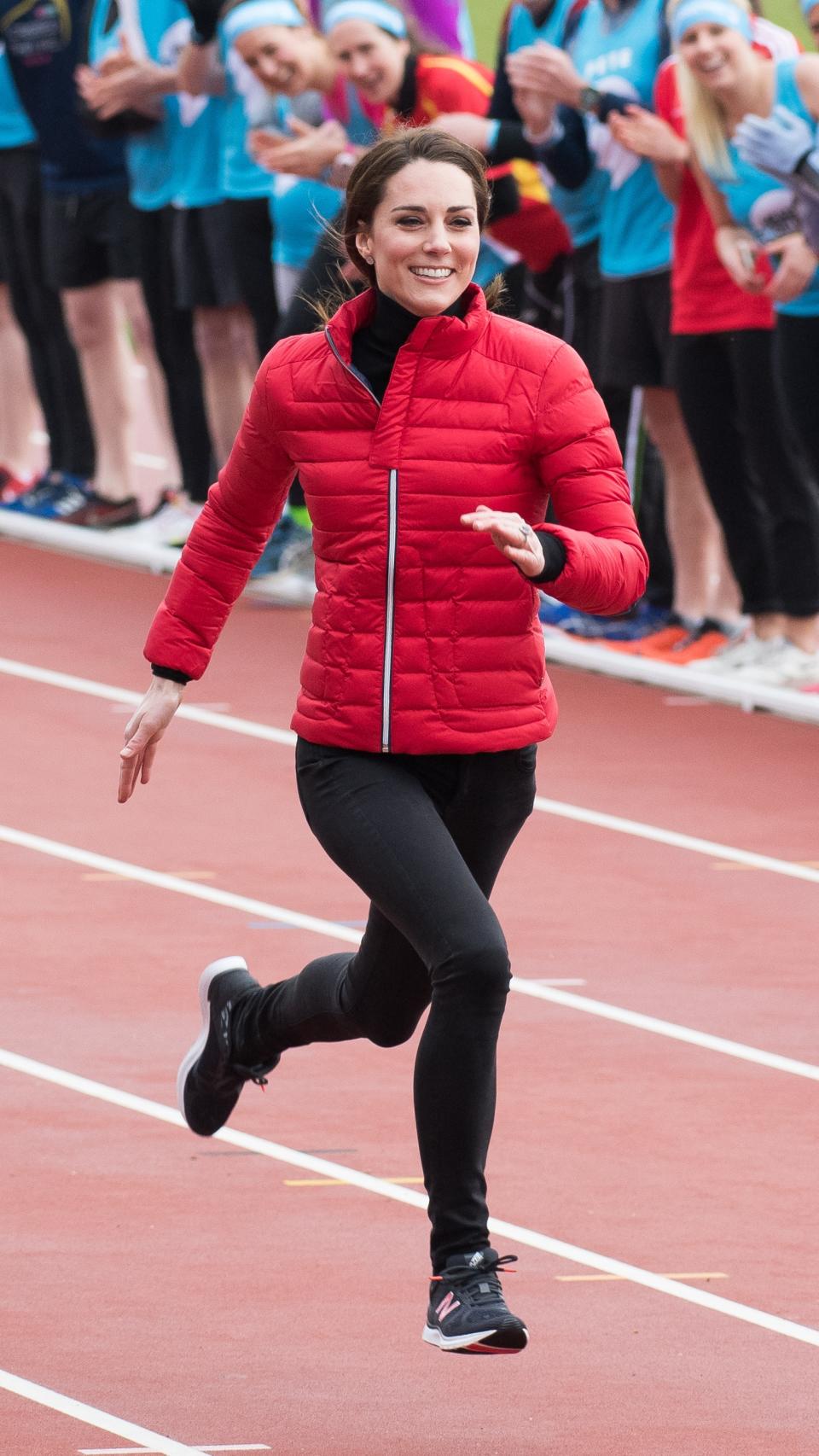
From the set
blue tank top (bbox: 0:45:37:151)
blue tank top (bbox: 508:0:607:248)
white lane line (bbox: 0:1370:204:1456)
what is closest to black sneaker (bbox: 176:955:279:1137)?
white lane line (bbox: 0:1370:204:1456)

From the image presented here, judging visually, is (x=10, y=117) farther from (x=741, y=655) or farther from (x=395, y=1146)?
(x=395, y=1146)

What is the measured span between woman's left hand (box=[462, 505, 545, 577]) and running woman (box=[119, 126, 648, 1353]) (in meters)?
0.13

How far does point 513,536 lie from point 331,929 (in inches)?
145

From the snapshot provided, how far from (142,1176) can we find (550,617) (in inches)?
260

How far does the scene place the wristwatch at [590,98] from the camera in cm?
1085

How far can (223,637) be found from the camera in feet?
40.7

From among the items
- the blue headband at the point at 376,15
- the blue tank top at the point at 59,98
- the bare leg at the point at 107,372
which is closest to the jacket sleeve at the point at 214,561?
the blue headband at the point at 376,15

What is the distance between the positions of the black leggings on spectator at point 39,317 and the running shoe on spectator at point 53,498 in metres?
0.09

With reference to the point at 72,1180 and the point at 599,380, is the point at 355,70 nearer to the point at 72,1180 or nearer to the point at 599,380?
the point at 599,380

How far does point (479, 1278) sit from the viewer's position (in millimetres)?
Answer: 4516

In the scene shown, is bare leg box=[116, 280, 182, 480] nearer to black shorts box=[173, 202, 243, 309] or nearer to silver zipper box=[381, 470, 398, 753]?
black shorts box=[173, 202, 243, 309]

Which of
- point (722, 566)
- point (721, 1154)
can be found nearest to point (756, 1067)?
point (721, 1154)

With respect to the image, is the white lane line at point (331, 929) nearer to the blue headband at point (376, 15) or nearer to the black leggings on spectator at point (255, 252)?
the blue headband at point (376, 15)

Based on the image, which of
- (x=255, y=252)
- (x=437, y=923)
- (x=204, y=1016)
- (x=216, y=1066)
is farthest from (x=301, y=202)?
(x=437, y=923)
